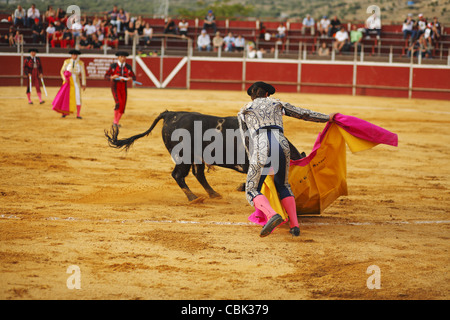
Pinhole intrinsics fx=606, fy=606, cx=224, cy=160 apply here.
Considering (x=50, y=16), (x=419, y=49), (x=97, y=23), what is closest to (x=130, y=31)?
(x=97, y=23)

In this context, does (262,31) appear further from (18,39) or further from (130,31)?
(18,39)

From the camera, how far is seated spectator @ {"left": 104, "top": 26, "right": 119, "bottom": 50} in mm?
20688

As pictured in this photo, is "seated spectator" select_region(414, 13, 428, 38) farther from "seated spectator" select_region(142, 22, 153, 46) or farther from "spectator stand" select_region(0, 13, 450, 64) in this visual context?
"seated spectator" select_region(142, 22, 153, 46)

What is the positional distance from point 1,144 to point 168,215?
5024 millimetres

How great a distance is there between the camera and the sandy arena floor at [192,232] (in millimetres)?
3801

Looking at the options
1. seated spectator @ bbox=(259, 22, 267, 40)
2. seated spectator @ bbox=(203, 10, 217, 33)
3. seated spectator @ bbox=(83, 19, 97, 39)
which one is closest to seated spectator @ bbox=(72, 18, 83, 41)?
seated spectator @ bbox=(83, 19, 97, 39)

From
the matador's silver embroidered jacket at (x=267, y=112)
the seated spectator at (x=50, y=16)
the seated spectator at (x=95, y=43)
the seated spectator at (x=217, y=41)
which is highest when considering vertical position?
the seated spectator at (x=50, y=16)

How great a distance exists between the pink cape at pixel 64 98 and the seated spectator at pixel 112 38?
330 inches

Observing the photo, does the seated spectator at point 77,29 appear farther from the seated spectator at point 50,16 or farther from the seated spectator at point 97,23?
the seated spectator at point 50,16

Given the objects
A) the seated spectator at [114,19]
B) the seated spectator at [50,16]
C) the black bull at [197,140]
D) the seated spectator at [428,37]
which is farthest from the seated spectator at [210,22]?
the black bull at [197,140]

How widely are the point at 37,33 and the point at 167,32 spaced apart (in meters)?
4.54

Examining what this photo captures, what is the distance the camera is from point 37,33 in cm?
2083

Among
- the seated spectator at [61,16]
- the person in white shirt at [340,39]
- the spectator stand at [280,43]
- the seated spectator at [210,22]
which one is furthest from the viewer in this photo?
the seated spectator at [210,22]

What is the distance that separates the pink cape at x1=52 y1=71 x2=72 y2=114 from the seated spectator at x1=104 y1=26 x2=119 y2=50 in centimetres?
837
